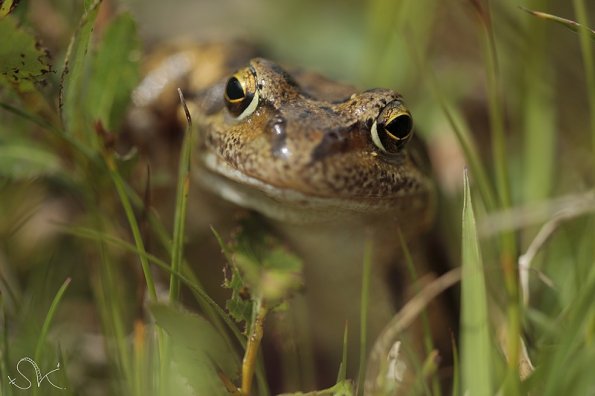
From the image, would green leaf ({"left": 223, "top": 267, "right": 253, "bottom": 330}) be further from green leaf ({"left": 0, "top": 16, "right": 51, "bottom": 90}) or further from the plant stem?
green leaf ({"left": 0, "top": 16, "right": 51, "bottom": 90})

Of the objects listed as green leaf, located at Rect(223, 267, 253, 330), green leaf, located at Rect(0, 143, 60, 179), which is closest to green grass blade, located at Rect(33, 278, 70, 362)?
green leaf, located at Rect(223, 267, 253, 330)

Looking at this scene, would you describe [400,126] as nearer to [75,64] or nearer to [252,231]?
[252,231]

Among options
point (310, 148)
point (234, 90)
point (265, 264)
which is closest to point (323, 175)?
point (310, 148)

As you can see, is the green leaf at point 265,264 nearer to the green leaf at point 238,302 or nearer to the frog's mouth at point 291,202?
the green leaf at point 238,302

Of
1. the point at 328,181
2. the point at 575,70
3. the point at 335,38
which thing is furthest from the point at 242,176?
the point at 335,38

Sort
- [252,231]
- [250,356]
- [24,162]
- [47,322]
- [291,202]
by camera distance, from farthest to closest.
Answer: [24,162]
[252,231]
[291,202]
[250,356]
[47,322]

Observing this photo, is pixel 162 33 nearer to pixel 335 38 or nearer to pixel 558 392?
pixel 335 38
